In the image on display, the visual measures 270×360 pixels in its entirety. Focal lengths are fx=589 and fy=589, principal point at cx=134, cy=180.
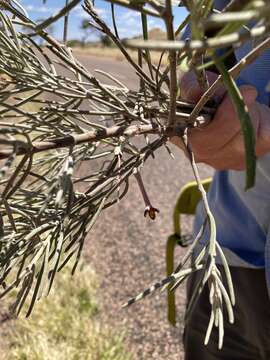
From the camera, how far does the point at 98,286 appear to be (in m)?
2.39

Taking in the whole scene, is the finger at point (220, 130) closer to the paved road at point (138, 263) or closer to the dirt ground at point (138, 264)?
the paved road at point (138, 263)

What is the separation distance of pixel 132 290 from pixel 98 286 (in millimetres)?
148

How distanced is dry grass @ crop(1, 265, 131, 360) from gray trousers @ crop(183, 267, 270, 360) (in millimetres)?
711

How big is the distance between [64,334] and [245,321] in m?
1.05

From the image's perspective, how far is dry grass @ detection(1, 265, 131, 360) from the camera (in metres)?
1.77

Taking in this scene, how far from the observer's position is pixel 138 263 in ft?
8.71

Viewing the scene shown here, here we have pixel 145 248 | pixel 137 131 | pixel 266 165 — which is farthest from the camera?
pixel 145 248

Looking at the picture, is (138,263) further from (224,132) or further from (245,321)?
(224,132)

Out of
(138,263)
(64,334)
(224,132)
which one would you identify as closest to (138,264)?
(138,263)

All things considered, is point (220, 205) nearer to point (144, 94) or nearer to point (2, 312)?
point (144, 94)

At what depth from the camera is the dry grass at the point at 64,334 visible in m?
1.77

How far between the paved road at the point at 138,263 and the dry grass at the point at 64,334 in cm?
12

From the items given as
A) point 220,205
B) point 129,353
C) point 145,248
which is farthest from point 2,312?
point 220,205

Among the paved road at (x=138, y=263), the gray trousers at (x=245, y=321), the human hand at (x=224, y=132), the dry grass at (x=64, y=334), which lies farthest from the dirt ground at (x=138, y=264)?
the human hand at (x=224, y=132)
